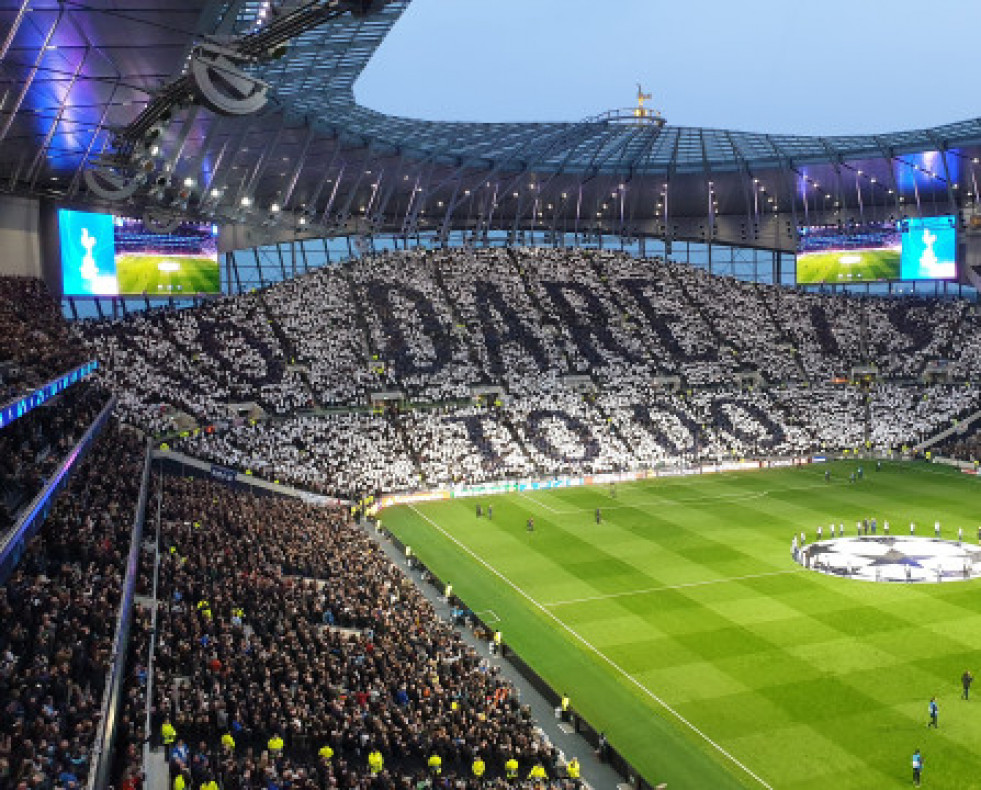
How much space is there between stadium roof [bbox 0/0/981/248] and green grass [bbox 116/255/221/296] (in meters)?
3.74

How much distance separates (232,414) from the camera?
59719 mm

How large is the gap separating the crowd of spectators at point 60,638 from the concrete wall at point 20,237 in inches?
1177

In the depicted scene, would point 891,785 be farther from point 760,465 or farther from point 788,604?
point 760,465

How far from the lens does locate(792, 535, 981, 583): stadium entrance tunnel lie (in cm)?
3731

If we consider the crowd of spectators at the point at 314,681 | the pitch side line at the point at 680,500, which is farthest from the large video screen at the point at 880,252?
the crowd of spectators at the point at 314,681

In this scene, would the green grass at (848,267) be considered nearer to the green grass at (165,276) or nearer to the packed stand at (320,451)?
the packed stand at (320,451)

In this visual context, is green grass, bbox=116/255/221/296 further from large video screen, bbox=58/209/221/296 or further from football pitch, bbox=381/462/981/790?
football pitch, bbox=381/462/981/790

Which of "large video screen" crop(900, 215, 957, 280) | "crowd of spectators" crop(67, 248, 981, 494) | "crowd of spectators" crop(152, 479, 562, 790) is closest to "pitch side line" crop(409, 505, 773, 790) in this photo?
"crowd of spectators" crop(152, 479, 562, 790)

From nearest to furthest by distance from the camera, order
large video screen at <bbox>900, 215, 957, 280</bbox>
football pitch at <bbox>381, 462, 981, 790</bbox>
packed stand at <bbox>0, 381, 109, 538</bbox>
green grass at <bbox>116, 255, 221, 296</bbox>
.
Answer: football pitch at <bbox>381, 462, 981, 790</bbox> → packed stand at <bbox>0, 381, 109, 538</bbox> → green grass at <bbox>116, 255, 221, 296</bbox> → large video screen at <bbox>900, 215, 957, 280</bbox>

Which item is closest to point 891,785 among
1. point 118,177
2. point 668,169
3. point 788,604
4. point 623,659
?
point 623,659

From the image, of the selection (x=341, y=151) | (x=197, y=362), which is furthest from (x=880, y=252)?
(x=197, y=362)

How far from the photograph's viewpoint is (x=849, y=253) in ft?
285

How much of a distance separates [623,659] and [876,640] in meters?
7.94

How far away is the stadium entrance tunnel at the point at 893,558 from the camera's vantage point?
37.3m
